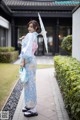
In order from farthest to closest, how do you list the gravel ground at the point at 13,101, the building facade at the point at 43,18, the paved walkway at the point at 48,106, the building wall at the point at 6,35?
the building facade at the point at 43,18, the building wall at the point at 6,35, the gravel ground at the point at 13,101, the paved walkway at the point at 48,106

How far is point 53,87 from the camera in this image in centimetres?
884

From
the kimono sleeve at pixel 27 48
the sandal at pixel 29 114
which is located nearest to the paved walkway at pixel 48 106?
the sandal at pixel 29 114

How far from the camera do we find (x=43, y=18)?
2912cm

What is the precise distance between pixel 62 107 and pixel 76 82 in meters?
1.66

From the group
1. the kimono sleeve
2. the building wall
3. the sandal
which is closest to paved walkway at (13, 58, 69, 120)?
the sandal

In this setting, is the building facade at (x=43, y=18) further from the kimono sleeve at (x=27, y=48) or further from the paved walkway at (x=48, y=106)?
the kimono sleeve at (x=27, y=48)

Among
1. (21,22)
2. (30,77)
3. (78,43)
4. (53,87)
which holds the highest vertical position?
(21,22)

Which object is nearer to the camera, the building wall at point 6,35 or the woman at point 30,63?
the woman at point 30,63

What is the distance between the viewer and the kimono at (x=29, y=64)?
18.0 ft

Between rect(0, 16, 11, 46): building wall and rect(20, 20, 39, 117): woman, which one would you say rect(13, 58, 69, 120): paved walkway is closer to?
rect(20, 20, 39, 117): woman

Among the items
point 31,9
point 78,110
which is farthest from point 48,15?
point 78,110

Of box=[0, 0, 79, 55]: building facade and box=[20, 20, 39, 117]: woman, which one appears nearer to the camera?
box=[20, 20, 39, 117]: woman

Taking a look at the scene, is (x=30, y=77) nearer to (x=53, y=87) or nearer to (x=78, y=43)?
(x=53, y=87)

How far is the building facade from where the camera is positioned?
92.7 feet
